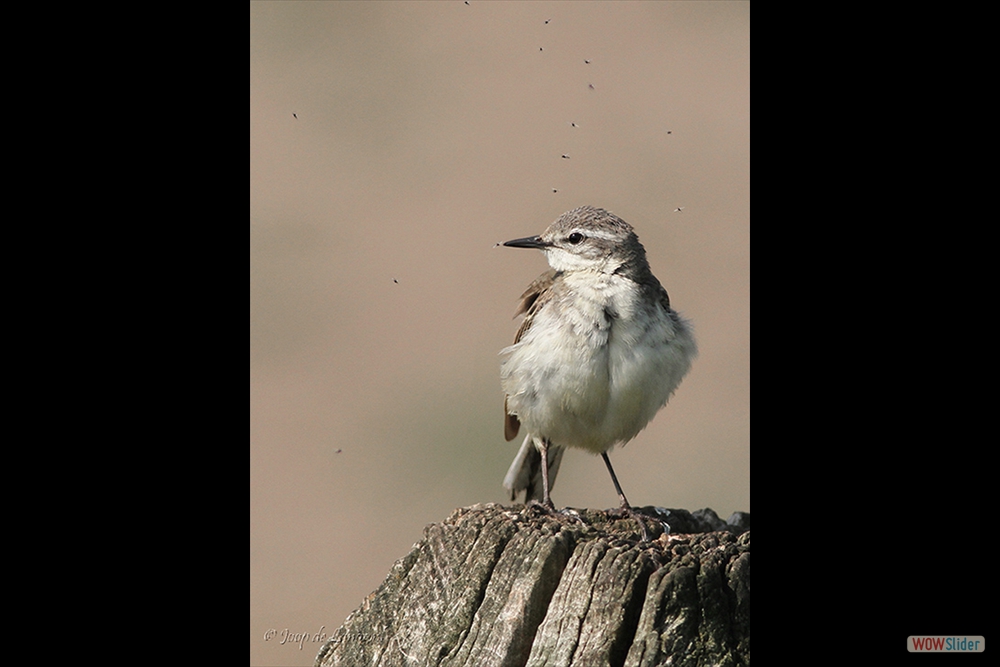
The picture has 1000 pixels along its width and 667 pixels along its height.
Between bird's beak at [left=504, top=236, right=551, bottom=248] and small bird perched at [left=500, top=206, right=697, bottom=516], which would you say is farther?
bird's beak at [left=504, top=236, right=551, bottom=248]

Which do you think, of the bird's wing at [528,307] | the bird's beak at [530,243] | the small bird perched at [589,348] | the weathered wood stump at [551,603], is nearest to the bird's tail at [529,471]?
the small bird perched at [589,348]

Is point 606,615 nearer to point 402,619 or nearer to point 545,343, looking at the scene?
point 402,619

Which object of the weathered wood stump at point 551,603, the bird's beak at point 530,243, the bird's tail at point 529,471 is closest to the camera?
the weathered wood stump at point 551,603

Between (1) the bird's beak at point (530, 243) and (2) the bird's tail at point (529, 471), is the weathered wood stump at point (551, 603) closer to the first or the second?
(2) the bird's tail at point (529, 471)

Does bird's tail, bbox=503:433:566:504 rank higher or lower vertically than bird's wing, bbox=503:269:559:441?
lower
